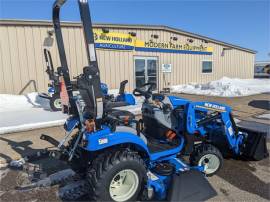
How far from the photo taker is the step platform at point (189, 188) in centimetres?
286

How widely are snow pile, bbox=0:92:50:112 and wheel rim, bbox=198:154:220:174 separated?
25.3 feet

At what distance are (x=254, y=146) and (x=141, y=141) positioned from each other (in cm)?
222

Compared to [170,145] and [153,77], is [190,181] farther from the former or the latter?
[153,77]

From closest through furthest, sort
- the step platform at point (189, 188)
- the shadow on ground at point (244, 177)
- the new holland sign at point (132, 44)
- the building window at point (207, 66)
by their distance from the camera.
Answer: the step platform at point (189, 188)
the shadow on ground at point (244, 177)
the new holland sign at point (132, 44)
the building window at point (207, 66)

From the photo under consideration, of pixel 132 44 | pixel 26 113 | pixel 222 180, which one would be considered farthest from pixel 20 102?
pixel 222 180

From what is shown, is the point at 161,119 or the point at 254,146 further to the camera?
the point at 254,146

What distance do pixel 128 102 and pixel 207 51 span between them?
52.5 ft

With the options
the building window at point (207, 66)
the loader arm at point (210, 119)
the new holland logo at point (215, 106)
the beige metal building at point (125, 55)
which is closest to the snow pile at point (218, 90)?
the beige metal building at point (125, 55)

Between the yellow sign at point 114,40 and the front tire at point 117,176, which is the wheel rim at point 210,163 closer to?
the front tire at point 117,176

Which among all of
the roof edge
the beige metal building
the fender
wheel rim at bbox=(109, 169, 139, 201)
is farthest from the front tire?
the roof edge

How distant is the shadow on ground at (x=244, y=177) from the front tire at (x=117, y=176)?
4.89ft

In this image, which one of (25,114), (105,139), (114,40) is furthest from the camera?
(114,40)

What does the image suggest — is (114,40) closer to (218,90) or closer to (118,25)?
(118,25)

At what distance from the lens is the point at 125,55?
13969 millimetres
